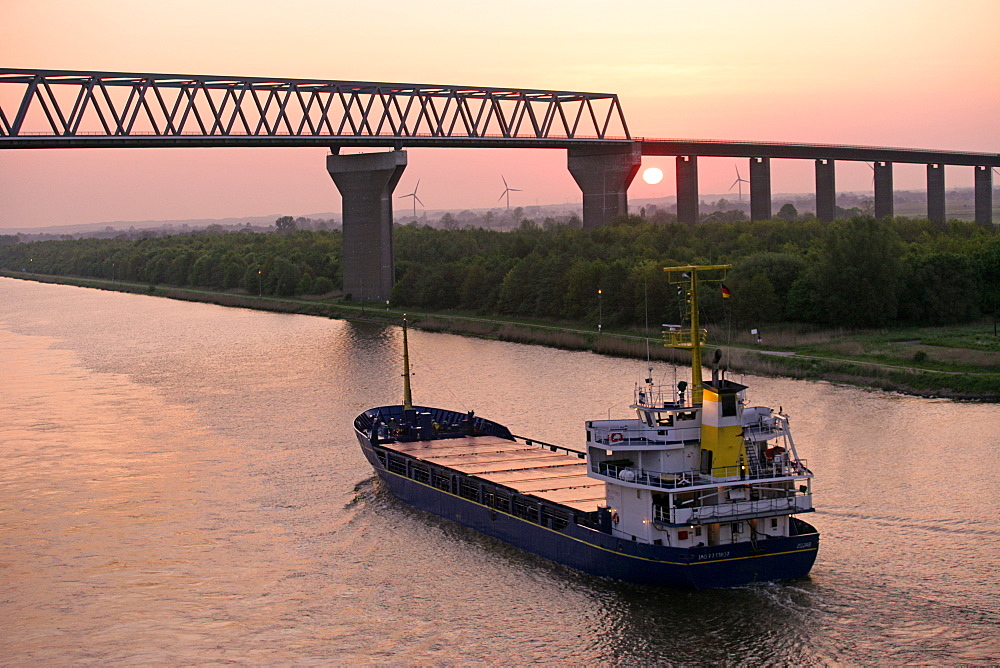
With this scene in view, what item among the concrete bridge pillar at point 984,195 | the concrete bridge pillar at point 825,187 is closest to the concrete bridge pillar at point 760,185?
the concrete bridge pillar at point 825,187

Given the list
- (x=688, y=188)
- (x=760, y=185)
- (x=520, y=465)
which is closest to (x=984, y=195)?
(x=760, y=185)

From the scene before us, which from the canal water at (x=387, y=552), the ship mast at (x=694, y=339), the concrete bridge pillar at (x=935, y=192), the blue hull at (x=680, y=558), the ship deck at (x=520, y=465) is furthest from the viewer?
the concrete bridge pillar at (x=935, y=192)

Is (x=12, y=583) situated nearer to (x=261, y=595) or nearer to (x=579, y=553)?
(x=261, y=595)

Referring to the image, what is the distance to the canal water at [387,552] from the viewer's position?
65.6 ft

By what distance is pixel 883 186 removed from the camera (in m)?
115

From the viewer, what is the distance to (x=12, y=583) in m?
23.4

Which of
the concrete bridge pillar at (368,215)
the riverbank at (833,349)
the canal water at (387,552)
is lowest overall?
the canal water at (387,552)

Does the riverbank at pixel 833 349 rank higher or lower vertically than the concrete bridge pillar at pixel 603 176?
lower

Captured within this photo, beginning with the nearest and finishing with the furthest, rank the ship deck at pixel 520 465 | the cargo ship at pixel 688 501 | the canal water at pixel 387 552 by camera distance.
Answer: the canal water at pixel 387 552, the cargo ship at pixel 688 501, the ship deck at pixel 520 465

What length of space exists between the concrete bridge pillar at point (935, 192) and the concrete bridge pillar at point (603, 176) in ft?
115

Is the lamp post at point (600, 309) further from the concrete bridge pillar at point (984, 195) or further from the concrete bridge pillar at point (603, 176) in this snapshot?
the concrete bridge pillar at point (984, 195)

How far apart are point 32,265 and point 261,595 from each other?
169766 millimetres

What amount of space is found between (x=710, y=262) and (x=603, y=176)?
1288 inches

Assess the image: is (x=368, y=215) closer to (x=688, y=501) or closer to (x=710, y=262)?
(x=710, y=262)
